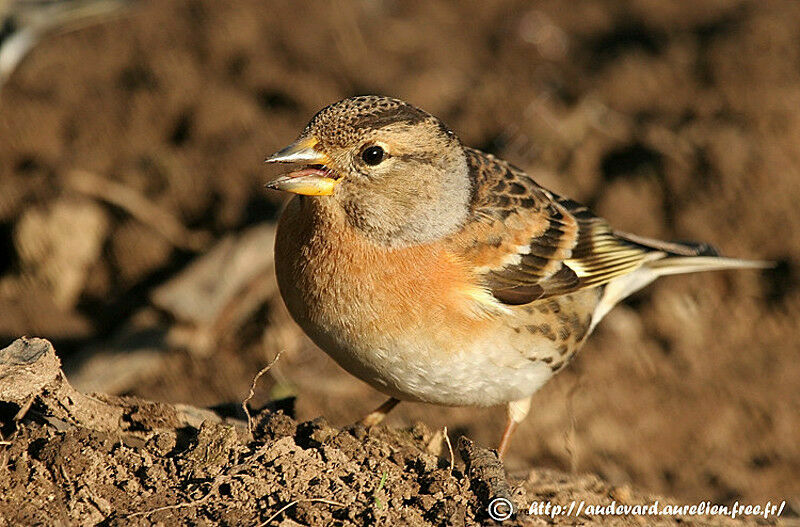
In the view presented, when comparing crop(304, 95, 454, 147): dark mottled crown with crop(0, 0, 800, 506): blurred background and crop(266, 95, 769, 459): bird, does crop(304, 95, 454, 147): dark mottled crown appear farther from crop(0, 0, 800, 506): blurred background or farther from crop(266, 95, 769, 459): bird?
crop(0, 0, 800, 506): blurred background

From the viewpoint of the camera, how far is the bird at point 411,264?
420cm

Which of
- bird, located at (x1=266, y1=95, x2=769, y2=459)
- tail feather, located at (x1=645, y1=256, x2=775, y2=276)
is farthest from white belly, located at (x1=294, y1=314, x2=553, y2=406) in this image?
tail feather, located at (x1=645, y1=256, x2=775, y2=276)

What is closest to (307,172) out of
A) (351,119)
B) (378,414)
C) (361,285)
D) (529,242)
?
(351,119)

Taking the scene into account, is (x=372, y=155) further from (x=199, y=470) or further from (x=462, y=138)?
(x=462, y=138)

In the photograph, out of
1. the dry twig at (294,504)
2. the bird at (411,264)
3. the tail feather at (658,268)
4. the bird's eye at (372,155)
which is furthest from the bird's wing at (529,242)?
the dry twig at (294,504)

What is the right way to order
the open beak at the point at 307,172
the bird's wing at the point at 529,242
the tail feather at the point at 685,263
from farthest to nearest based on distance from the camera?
1. the tail feather at the point at 685,263
2. the bird's wing at the point at 529,242
3. the open beak at the point at 307,172

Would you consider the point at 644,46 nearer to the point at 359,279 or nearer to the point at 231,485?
the point at 359,279

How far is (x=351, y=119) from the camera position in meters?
4.20

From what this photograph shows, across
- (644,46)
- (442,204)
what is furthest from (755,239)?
(442,204)

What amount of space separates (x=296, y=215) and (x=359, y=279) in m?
0.47

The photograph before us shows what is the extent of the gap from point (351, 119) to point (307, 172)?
0.29m

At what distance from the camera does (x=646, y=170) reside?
7867mm

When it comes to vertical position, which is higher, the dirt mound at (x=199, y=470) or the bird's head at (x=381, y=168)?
the bird's head at (x=381, y=168)

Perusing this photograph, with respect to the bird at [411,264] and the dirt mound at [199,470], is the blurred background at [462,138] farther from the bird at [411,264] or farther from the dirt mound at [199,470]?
the dirt mound at [199,470]
